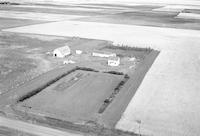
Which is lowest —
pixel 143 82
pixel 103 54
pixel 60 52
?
pixel 143 82

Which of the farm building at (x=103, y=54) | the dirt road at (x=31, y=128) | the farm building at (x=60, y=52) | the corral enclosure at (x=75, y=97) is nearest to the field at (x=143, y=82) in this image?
the corral enclosure at (x=75, y=97)

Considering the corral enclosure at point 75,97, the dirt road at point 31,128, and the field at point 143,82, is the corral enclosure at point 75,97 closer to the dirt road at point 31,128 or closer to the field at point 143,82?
the field at point 143,82

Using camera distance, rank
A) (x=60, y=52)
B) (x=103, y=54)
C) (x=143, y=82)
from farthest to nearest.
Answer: (x=103, y=54)
(x=60, y=52)
(x=143, y=82)

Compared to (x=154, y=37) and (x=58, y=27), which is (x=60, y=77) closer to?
(x=154, y=37)

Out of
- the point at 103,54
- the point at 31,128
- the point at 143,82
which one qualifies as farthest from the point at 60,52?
the point at 31,128

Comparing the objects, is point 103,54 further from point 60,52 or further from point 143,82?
point 143,82
